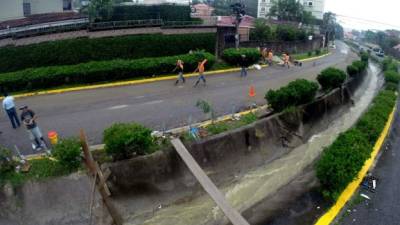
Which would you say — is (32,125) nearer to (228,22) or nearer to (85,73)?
(85,73)

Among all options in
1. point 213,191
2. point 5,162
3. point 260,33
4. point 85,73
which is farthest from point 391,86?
point 5,162

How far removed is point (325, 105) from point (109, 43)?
1428cm

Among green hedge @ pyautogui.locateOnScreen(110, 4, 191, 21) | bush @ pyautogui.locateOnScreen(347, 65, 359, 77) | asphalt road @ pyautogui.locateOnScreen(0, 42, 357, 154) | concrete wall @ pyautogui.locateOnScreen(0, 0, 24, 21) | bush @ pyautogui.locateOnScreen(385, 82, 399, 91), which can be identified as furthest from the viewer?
green hedge @ pyautogui.locateOnScreen(110, 4, 191, 21)

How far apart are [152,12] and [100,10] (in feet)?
15.9

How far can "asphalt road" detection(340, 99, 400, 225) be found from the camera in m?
11.1

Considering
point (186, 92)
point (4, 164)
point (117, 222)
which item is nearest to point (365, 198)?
point (117, 222)

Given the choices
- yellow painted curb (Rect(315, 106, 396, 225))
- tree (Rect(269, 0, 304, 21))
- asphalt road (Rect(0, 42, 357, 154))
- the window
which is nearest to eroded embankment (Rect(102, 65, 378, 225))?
yellow painted curb (Rect(315, 106, 396, 225))

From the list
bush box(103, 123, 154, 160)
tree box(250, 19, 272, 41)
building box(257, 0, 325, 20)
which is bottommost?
bush box(103, 123, 154, 160)

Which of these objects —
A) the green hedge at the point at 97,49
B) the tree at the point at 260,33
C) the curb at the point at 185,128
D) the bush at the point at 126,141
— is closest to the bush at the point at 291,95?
the curb at the point at 185,128

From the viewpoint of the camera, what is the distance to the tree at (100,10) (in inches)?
1086

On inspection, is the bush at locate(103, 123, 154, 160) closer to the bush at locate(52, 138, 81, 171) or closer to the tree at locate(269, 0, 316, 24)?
the bush at locate(52, 138, 81, 171)

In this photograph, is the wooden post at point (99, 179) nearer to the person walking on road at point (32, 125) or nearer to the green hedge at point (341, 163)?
the person walking on road at point (32, 125)

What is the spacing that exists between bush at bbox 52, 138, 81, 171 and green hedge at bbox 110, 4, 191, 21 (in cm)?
2216

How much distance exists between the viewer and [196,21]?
30266 millimetres
